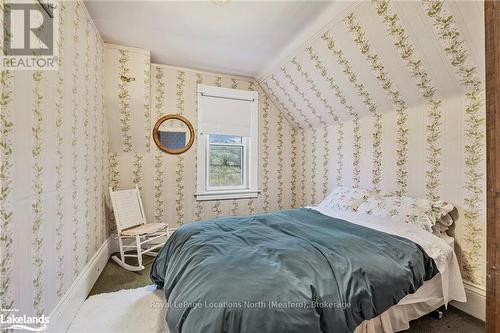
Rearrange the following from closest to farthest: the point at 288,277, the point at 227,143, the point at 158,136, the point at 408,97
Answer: the point at 288,277 → the point at 408,97 → the point at 158,136 → the point at 227,143

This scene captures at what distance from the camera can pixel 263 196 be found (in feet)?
12.0

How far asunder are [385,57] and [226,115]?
205cm

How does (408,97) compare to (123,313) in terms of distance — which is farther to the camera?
(408,97)

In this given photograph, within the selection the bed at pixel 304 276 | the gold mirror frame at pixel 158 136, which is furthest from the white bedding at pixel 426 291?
the gold mirror frame at pixel 158 136

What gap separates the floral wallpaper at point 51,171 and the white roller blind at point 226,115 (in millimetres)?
1296

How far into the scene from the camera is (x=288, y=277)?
110 cm

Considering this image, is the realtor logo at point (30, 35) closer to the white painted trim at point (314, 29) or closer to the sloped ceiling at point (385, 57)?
the white painted trim at point (314, 29)

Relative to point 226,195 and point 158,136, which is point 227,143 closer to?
point 226,195

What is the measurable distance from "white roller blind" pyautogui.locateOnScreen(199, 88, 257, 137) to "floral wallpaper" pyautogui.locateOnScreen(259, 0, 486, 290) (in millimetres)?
685

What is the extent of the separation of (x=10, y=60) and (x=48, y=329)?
4.72ft

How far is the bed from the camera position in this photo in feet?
3.19

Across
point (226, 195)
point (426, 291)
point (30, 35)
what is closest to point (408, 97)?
point (426, 291)

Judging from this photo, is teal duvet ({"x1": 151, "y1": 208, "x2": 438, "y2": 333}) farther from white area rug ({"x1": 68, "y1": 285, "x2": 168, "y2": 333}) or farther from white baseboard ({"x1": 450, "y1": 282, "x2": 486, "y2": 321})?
white baseboard ({"x1": 450, "y1": 282, "x2": 486, "y2": 321})

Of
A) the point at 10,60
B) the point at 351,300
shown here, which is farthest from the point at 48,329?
the point at 351,300
